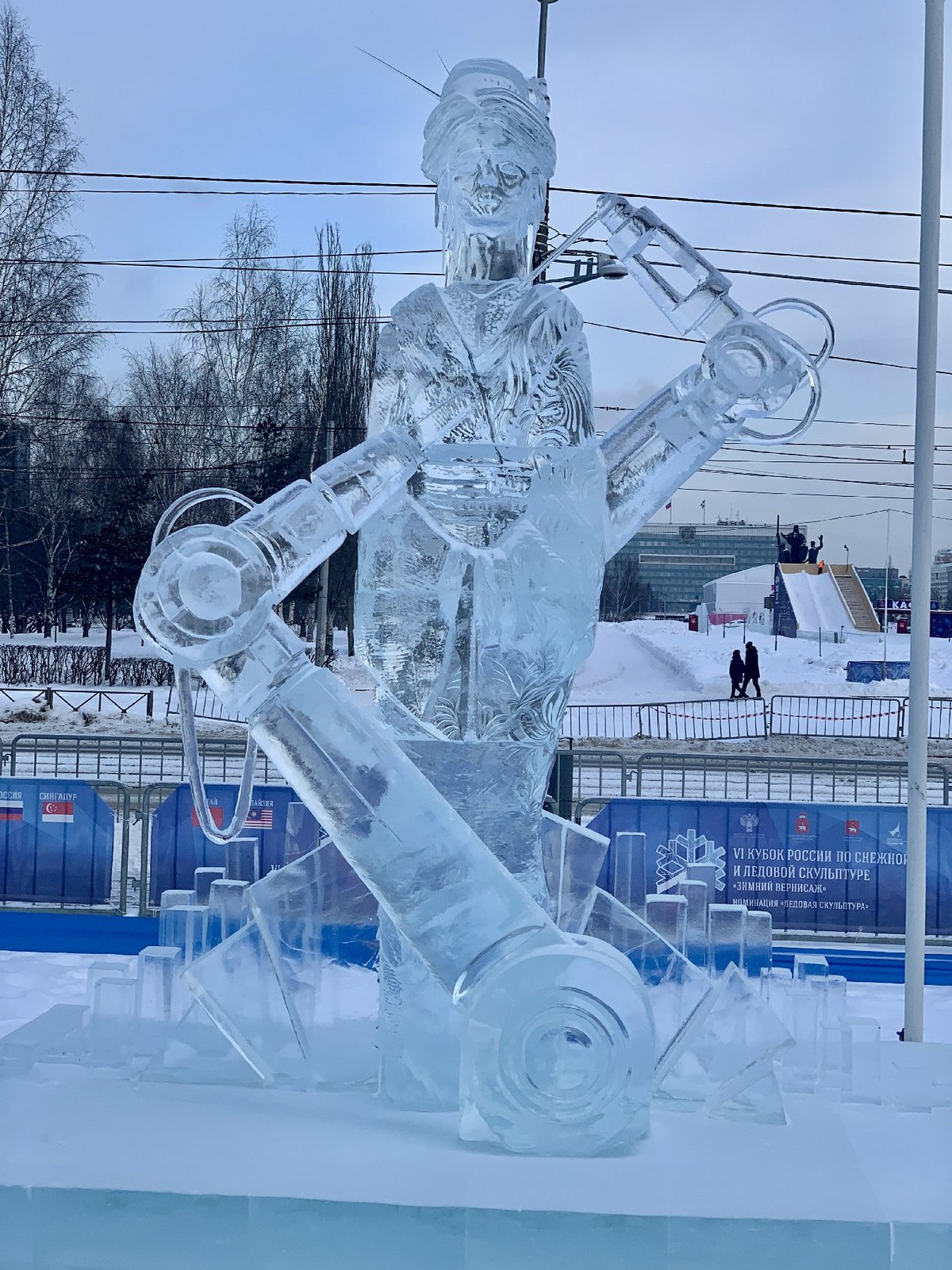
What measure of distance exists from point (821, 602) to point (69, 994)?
36365mm

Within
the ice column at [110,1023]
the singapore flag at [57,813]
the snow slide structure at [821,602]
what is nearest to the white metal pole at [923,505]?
the ice column at [110,1023]

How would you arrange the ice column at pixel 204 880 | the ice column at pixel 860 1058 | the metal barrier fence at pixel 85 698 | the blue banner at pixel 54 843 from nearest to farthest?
1. the ice column at pixel 860 1058
2. the ice column at pixel 204 880
3. the blue banner at pixel 54 843
4. the metal barrier fence at pixel 85 698

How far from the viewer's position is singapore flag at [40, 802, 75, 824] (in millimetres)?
7941

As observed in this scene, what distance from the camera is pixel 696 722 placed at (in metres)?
17.8

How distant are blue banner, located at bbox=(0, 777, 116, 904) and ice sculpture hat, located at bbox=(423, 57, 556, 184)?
6007mm

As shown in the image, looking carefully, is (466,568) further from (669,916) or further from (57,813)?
(57,813)

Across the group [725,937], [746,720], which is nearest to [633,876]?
[725,937]

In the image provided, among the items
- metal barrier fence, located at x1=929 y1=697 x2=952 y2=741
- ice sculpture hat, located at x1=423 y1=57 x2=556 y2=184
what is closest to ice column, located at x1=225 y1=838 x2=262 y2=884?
ice sculpture hat, located at x1=423 y1=57 x2=556 y2=184

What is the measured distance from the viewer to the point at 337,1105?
2.35m

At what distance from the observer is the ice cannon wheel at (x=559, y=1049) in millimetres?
1988

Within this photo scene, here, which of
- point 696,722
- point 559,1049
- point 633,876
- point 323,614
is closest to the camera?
point 559,1049

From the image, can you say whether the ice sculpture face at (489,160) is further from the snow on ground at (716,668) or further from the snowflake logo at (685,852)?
the snow on ground at (716,668)

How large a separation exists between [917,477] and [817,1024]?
246cm

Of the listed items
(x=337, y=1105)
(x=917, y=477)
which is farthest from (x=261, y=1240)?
(x=917, y=477)
